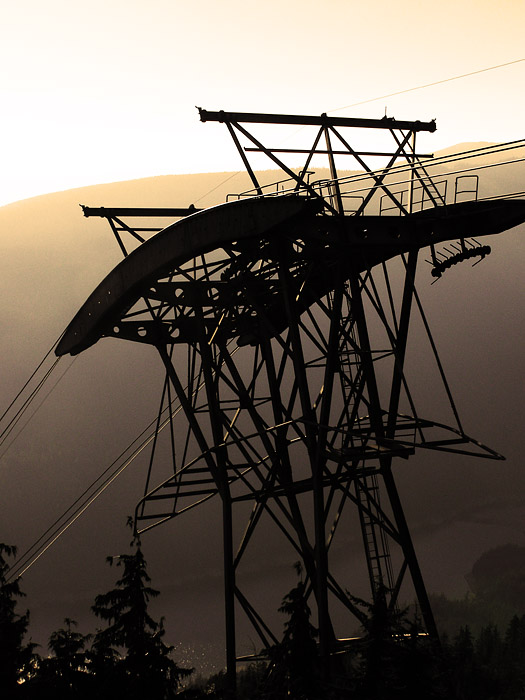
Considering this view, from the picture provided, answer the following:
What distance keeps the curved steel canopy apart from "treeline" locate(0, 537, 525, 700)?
6.67 meters

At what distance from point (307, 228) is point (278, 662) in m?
8.85

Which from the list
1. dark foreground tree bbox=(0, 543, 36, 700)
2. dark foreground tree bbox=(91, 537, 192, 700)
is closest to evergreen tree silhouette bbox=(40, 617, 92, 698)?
dark foreground tree bbox=(91, 537, 192, 700)

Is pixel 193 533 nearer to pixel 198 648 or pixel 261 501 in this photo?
pixel 198 648

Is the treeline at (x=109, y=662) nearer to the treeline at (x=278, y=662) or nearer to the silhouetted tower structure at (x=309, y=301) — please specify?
the treeline at (x=278, y=662)

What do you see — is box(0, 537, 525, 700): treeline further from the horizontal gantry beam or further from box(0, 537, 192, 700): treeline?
the horizontal gantry beam

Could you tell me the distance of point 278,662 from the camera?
1770 centimetres

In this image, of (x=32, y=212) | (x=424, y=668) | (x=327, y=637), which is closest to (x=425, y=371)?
(x=32, y=212)

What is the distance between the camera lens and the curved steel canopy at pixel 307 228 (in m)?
16.7

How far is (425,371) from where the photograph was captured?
7344cm

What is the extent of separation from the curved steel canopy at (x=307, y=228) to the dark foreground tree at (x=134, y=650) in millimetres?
7015

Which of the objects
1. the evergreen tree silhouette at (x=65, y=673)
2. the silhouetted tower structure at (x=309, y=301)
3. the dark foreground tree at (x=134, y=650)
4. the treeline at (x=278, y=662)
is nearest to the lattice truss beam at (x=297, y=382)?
the silhouetted tower structure at (x=309, y=301)

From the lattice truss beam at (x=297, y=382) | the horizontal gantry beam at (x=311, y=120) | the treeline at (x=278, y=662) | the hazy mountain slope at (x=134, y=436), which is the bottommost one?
the treeline at (x=278, y=662)

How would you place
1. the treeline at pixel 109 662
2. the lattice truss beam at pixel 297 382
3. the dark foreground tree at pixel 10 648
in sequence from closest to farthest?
1. the lattice truss beam at pixel 297 382
2. the treeline at pixel 109 662
3. the dark foreground tree at pixel 10 648

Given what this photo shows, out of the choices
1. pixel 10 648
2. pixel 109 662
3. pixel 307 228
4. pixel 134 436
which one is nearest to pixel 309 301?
pixel 307 228
